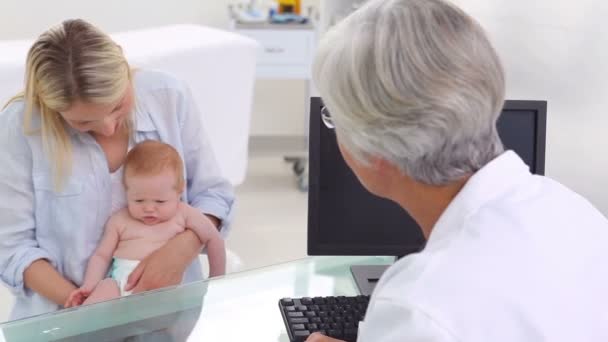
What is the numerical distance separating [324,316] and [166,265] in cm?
49

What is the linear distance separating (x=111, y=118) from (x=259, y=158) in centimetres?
340

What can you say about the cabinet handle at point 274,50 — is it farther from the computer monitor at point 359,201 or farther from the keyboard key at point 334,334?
the keyboard key at point 334,334

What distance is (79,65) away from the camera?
175cm

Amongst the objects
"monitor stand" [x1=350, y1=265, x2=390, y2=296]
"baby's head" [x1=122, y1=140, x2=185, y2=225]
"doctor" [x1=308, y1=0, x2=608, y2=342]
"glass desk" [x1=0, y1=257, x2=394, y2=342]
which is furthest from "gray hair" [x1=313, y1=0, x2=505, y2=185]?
"baby's head" [x1=122, y1=140, x2=185, y2=225]

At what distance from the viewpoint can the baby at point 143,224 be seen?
1.90 meters

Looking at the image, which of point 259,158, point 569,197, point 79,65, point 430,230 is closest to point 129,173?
point 79,65

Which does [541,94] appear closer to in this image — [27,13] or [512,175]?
[512,175]

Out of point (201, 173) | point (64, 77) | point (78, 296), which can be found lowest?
point (78, 296)

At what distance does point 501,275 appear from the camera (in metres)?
0.99

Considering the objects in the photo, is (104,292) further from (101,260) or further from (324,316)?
(324,316)

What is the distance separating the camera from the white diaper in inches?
75.9

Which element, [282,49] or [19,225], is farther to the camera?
[282,49]

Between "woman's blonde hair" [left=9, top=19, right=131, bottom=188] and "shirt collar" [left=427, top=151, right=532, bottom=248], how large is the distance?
36.1 inches

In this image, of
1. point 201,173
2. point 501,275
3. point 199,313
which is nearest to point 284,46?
point 201,173
